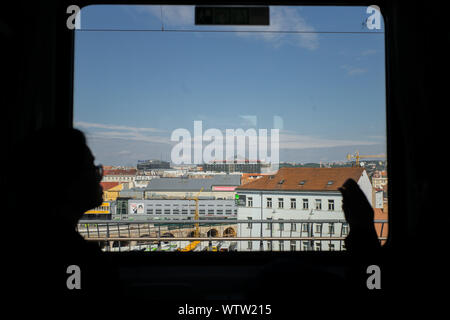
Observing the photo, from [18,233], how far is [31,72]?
113 cm

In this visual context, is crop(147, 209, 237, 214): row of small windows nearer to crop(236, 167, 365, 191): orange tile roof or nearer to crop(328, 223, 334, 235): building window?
crop(236, 167, 365, 191): orange tile roof

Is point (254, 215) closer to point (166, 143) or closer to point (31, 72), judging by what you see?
point (166, 143)

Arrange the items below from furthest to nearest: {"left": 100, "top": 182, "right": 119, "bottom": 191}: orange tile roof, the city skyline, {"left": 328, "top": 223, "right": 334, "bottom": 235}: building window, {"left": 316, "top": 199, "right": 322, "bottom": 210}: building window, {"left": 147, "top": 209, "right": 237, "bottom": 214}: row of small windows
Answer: {"left": 147, "top": 209, "right": 237, "bottom": 214}: row of small windows → {"left": 316, "top": 199, "right": 322, "bottom": 210}: building window → {"left": 328, "top": 223, "right": 334, "bottom": 235}: building window → the city skyline → {"left": 100, "top": 182, "right": 119, "bottom": 191}: orange tile roof

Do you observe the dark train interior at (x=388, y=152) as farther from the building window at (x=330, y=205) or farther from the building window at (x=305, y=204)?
the building window at (x=305, y=204)

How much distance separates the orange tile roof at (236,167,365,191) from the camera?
2.41 meters

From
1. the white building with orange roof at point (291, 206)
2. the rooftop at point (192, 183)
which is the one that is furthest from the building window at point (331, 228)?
the rooftop at point (192, 183)

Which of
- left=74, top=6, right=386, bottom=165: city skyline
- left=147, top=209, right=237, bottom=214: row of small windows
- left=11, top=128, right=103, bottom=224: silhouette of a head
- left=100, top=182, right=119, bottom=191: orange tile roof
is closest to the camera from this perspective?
left=11, top=128, right=103, bottom=224: silhouette of a head

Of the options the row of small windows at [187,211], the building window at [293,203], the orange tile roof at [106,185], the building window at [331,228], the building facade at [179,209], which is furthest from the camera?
the building window at [293,203]

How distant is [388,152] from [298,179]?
3.78ft

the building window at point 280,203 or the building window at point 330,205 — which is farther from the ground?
the building window at point 330,205

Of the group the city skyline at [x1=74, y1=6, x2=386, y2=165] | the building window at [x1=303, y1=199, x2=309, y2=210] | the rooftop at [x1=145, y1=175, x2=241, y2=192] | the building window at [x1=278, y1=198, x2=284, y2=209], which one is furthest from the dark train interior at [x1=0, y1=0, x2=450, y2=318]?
the building window at [x1=278, y1=198, x2=284, y2=209]

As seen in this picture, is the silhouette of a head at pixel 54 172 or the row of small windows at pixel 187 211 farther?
the row of small windows at pixel 187 211

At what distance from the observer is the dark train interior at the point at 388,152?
128 centimetres
